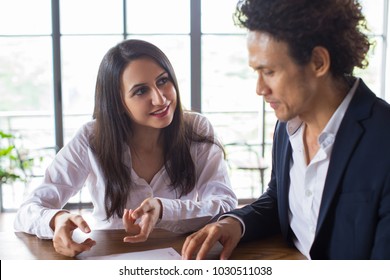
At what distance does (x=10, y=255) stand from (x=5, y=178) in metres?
3.29

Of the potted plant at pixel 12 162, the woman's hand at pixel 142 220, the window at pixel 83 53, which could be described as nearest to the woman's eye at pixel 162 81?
the woman's hand at pixel 142 220

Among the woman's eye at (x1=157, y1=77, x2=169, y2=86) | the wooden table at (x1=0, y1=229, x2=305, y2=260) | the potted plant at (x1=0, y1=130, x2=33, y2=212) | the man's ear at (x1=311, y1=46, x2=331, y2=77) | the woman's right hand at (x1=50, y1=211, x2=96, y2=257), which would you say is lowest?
the potted plant at (x1=0, y1=130, x2=33, y2=212)

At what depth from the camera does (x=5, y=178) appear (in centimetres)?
430

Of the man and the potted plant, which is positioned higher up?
the man

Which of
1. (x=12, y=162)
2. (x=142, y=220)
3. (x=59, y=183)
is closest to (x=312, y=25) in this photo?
(x=142, y=220)

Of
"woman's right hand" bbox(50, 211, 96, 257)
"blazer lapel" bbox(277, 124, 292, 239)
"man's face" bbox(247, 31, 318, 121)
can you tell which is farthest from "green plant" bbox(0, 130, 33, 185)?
"man's face" bbox(247, 31, 318, 121)

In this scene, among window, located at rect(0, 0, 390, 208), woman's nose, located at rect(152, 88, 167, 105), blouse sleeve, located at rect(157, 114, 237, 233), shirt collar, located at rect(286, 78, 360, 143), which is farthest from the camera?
window, located at rect(0, 0, 390, 208)

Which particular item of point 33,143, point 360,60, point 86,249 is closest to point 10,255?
point 86,249

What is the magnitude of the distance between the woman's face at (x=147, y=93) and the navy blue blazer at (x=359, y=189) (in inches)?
30.5

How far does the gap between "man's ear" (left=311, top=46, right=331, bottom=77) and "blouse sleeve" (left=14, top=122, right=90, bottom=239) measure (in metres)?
0.85

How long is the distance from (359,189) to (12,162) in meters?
3.96

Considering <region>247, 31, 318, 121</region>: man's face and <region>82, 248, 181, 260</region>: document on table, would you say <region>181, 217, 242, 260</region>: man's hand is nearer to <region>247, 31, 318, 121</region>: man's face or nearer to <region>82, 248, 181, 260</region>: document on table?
<region>82, 248, 181, 260</region>: document on table

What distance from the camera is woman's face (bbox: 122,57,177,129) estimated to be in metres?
1.72
